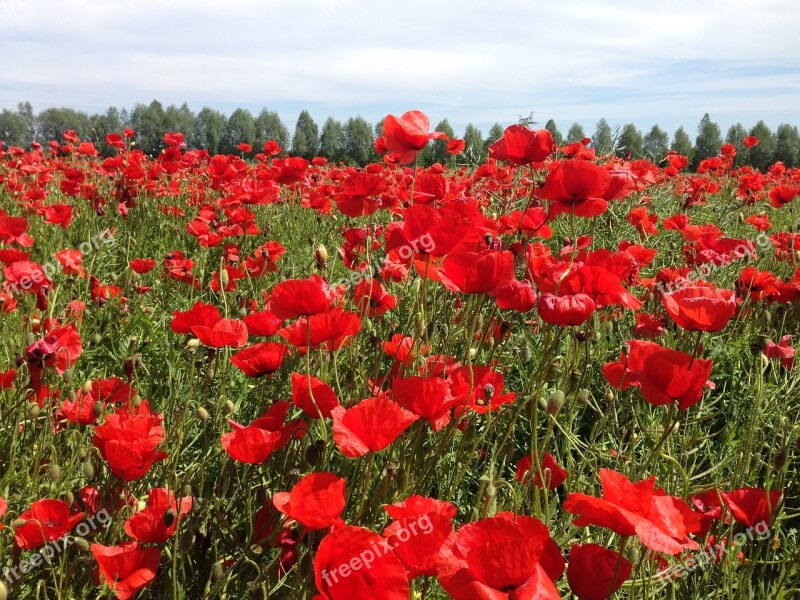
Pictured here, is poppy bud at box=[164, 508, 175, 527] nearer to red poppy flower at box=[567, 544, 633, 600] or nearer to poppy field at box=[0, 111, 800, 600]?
poppy field at box=[0, 111, 800, 600]

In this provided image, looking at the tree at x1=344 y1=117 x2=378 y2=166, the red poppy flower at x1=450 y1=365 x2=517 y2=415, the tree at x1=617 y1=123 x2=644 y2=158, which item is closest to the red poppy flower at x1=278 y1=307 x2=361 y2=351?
the red poppy flower at x1=450 y1=365 x2=517 y2=415

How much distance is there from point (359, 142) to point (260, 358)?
2315 centimetres

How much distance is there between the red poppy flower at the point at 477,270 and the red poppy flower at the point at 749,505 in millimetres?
667

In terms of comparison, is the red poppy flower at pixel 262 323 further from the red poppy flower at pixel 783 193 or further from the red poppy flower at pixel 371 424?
the red poppy flower at pixel 783 193

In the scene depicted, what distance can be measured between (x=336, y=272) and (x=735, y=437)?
2825 mm

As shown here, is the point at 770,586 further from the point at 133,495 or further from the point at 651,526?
the point at 133,495

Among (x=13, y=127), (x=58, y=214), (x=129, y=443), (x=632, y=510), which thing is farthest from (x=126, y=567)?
(x=13, y=127)

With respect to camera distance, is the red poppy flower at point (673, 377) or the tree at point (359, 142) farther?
the tree at point (359, 142)

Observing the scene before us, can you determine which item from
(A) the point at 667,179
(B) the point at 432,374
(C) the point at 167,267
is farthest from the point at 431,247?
(A) the point at 667,179

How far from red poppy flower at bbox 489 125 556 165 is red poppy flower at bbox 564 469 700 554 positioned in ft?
3.72

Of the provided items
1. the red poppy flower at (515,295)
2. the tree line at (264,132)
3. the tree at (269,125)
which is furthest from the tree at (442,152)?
the tree at (269,125)

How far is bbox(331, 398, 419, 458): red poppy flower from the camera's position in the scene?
1.12 meters

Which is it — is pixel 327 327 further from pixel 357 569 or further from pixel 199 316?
pixel 357 569

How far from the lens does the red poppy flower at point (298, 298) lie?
55.4 inches
